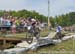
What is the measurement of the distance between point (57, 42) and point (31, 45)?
4448 mm

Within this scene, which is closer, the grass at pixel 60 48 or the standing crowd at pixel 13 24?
the grass at pixel 60 48

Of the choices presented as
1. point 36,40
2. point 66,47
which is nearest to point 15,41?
point 36,40

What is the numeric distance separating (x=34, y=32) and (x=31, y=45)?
2984 mm

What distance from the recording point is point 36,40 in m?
24.8

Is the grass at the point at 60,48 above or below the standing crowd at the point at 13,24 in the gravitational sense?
below

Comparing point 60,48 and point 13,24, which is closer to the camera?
point 60,48

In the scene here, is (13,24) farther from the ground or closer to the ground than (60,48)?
farther from the ground

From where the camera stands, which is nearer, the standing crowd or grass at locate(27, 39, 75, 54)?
grass at locate(27, 39, 75, 54)

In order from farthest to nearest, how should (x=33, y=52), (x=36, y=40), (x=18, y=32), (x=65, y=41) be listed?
(x=18, y=32) → (x=65, y=41) → (x=36, y=40) → (x=33, y=52)

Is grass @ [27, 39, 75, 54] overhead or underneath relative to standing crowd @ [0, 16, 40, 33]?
underneath

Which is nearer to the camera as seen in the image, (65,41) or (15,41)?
(15,41)

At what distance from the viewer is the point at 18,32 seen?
106 feet

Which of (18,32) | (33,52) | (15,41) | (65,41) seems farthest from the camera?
(18,32)

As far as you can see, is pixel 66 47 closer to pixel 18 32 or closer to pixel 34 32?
pixel 34 32
